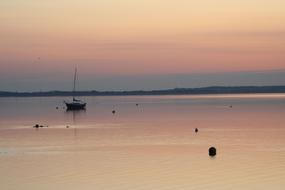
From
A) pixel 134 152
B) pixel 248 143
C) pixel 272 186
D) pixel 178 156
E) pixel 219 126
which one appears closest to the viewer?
pixel 272 186

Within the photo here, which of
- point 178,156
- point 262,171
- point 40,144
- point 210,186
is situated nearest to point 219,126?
point 40,144

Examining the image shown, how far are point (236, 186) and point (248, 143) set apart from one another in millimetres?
18370

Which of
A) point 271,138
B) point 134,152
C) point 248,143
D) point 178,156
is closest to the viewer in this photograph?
point 178,156

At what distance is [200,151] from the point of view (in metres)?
39.0

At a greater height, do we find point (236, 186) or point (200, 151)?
point (200, 151)

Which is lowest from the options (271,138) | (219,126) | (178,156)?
(178,156)

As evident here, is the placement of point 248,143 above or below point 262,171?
above

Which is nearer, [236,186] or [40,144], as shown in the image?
[236,186]

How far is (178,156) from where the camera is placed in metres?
36.2

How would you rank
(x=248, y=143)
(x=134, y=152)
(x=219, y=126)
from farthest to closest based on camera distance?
(x=219, y=126)
(x=248, y=143)
(x=134, y=152)

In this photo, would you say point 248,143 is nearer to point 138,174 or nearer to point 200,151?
point 200,151

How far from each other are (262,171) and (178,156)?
295 inches

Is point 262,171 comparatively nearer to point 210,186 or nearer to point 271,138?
point 210,186

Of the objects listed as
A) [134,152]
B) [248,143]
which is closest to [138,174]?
[134,152]
